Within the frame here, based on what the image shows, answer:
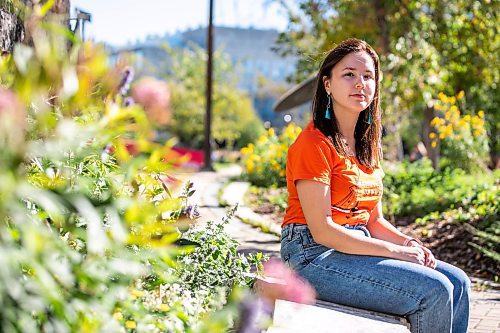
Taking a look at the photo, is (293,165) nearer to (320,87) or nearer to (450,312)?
(320,87)

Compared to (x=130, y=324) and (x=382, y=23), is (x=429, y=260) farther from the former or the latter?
(x=382, y=23)

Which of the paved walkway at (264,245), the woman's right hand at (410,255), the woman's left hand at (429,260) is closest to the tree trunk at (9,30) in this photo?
the paved walkway at (264,245)

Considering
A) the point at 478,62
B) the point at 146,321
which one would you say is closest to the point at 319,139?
the point at 146,321

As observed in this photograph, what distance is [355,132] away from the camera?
354 cm

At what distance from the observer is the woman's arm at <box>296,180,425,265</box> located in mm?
3076

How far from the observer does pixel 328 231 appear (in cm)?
307

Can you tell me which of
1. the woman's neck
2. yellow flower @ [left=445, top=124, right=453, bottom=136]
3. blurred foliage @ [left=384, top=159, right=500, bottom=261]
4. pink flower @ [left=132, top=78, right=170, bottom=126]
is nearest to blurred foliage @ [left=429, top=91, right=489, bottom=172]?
yellow flower @ [left=445, top=124, right=453, bottom=136]

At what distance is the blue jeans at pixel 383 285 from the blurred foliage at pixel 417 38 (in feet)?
27.3

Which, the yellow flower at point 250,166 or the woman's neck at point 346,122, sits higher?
the woman's neck at point 346,122

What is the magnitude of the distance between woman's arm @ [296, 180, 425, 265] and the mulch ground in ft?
10.2

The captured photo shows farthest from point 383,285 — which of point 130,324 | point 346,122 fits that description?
point 130,324

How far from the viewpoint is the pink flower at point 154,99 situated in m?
1.86

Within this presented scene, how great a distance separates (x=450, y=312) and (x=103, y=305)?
183 centimetres

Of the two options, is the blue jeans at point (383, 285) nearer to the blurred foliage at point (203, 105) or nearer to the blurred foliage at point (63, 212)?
the blurred foliage at point (63, 212)
